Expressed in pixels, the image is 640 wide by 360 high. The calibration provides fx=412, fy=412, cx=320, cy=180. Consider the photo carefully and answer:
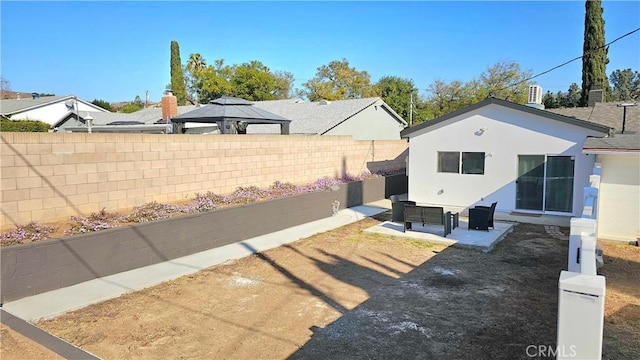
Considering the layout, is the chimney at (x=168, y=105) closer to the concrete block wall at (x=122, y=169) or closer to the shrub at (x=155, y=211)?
the concrete block wall at (x=122, y=169)

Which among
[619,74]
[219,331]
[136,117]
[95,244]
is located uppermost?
[619,74]

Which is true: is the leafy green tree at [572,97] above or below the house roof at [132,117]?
above

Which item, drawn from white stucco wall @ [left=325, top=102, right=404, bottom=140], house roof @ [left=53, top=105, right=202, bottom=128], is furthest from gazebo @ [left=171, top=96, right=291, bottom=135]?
house roof @ [left=53, top=105, right=202, bottom=128]

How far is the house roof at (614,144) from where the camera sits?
980 cm

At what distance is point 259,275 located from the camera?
7.87m

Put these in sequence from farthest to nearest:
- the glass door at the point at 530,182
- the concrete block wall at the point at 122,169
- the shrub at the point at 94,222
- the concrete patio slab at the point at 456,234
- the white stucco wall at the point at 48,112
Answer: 1. the white stucco wall at the point at 48,112
2. the glass door at the point at 530,182
3. the concrete patio slab at the point at 456,234
4. the shrub at the point at 94,222
5. the concrete block wall at the point at 122,169

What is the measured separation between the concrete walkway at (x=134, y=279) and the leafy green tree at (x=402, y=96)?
3762 centimetres

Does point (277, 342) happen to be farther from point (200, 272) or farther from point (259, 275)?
point (200, 272)

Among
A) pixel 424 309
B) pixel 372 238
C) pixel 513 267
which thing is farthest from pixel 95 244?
pixel 513 267

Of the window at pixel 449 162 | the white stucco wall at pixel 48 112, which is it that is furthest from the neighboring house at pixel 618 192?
the white stucco wall at pixel 48 112

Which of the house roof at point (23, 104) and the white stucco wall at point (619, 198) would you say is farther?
the house roof at point (23, 104)

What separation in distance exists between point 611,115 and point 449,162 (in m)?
6.47

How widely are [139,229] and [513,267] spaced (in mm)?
7469

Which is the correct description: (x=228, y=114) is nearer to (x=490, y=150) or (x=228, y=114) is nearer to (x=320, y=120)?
(x=490, y=150)
